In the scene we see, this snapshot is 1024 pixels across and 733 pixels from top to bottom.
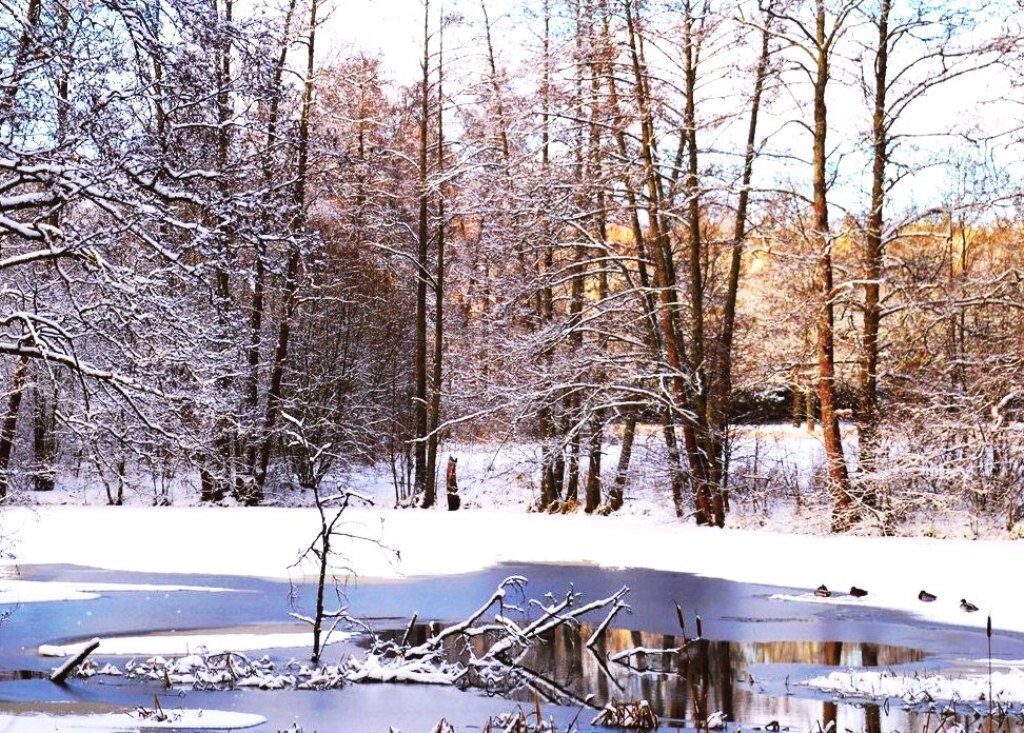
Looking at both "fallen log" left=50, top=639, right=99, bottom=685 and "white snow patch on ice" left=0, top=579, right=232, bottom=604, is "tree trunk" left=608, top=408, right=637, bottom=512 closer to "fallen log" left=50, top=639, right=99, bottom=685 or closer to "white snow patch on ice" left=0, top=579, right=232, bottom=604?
"white snow patch on ice" left=0, top=579, right=232, bottom=604

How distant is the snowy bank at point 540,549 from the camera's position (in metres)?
15.7

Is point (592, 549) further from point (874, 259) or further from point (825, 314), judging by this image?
point (874, 259)

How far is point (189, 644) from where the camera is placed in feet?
38.7

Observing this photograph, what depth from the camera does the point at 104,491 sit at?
32.4 meters

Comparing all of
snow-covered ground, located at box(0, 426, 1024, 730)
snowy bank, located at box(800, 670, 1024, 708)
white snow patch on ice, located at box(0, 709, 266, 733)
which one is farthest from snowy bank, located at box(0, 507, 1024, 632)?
white snow patch on ice, located at box(0, 709, 266, 733)

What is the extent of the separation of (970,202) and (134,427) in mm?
14439

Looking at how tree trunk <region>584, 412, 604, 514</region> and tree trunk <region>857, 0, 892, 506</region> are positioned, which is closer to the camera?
tree trunk <region>857, 0, 892, 506</region>

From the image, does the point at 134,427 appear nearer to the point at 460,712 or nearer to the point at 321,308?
the point at 460,712

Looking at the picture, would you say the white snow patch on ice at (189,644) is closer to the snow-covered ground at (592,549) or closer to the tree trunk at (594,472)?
the snow-covered ground at (592,549)

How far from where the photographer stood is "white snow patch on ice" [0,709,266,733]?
8.38m

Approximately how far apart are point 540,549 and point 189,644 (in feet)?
30.4

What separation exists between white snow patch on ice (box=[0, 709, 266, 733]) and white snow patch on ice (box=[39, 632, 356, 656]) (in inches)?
86.0

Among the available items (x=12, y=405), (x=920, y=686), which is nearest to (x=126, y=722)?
(x=920, y=686)

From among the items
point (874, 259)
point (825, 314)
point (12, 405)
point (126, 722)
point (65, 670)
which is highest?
point (874, 259)
